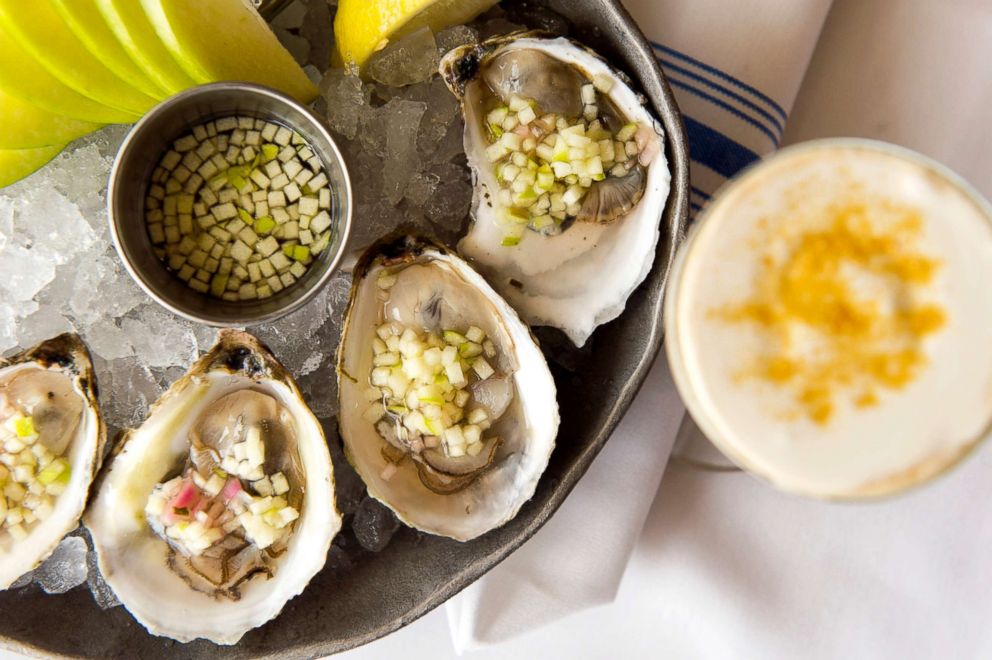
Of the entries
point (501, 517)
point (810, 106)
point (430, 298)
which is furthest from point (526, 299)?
point (810, 106)

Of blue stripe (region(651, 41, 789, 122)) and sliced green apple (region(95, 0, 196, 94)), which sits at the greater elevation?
sliced green apple (region(95, 0, 196, 94))

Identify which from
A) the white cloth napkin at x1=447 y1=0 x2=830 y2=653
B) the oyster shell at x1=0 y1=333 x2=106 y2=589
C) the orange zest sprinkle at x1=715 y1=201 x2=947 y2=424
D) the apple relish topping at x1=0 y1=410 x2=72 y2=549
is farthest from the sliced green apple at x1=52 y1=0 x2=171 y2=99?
the orange zest sprinkle at x1=715 y1=201 x2=947 y2=424

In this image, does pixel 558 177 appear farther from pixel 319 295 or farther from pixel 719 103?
pixel 319 295

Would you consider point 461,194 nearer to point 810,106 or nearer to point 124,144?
point 124,144

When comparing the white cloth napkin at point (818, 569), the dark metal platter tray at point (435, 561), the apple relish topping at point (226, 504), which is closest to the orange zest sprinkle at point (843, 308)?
the dark metal platter tray at point (435, 561)

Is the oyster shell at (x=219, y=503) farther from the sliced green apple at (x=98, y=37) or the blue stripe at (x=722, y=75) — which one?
the blue stripe at (x=722, y=75)

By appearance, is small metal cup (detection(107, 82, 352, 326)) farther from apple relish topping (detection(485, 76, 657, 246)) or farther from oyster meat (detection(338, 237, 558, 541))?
apple relish topping (detection(485, 76, 657, 246))

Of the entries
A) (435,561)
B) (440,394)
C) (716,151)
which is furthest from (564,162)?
(435,561)
